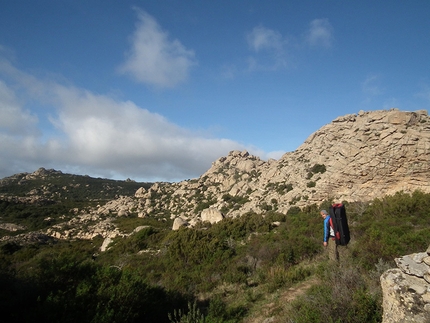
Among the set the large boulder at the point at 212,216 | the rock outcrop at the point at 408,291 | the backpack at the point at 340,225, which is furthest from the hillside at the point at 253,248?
the backpack at the point at 340,225

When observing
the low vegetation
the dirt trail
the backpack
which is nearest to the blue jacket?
the backpack

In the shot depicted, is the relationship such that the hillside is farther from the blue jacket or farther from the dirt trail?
the blue jacket

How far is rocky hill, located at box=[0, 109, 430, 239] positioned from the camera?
1714 centimetres

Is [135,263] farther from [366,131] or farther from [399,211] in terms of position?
[366,131]

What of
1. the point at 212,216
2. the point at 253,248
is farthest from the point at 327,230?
the point at 212,216

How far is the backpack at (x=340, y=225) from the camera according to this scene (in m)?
5.88

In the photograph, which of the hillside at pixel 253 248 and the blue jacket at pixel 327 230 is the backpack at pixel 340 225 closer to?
the blue jacket at pixel 327 230

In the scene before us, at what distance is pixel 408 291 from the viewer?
9.62 ft

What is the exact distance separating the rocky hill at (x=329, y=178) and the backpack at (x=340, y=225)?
47.8 ft

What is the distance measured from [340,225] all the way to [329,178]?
53.2ft

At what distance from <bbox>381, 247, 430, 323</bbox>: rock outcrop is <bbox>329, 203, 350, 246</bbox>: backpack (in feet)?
8.62

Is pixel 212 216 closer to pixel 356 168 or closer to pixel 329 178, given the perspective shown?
pixel 329 178

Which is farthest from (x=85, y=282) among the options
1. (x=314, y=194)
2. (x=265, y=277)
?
(x=314, y=194)

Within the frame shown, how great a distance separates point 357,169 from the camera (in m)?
18.8
